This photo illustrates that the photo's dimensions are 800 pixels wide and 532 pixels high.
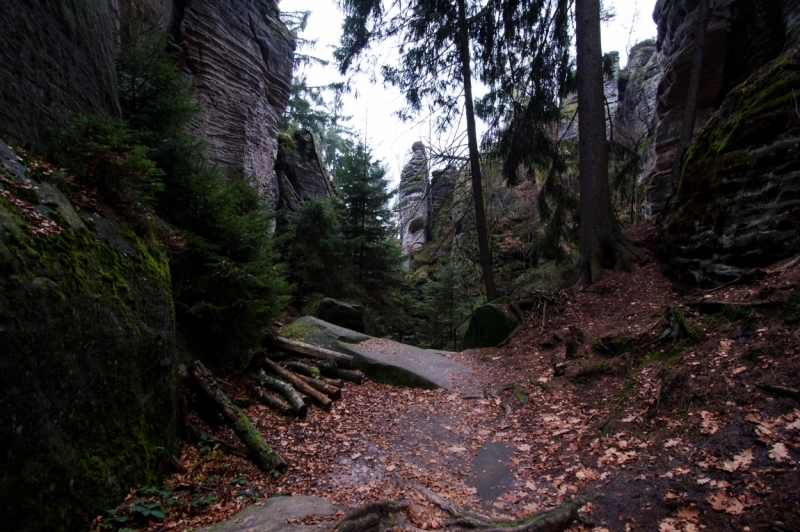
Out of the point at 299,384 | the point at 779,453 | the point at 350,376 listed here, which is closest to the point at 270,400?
the point at 299,384

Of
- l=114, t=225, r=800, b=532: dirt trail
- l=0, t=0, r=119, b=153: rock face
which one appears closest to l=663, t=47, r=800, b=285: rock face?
l=114, t=225, r=800, b=532: dirt trail

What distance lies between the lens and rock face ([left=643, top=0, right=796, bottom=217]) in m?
9.90

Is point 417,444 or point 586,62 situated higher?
point 586,62

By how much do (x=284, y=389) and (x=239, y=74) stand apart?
12216 mm

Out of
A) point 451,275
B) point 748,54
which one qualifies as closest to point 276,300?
point 451,275

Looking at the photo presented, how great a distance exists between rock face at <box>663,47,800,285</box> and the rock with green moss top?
25.6 feet

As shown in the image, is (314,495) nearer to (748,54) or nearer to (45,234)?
(45,234)

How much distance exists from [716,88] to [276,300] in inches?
539

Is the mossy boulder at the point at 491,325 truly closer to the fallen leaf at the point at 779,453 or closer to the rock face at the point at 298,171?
the fallen leaf at the point at 779,453

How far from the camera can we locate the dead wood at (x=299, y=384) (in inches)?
233

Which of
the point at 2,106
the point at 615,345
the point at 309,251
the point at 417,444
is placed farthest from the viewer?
the point at 309,251

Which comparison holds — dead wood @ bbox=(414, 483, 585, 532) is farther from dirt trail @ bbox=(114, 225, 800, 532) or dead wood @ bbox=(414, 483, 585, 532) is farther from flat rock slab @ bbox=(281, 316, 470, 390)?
flat rock slab @ bbox=(281, 316, 470, 390)

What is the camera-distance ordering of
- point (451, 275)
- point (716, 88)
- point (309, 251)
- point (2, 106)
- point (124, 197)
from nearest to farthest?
point (2, 106) < point (124, 197) < point (716, 88) < point (309, 251) < point (451, 275)

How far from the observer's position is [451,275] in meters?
17.2
